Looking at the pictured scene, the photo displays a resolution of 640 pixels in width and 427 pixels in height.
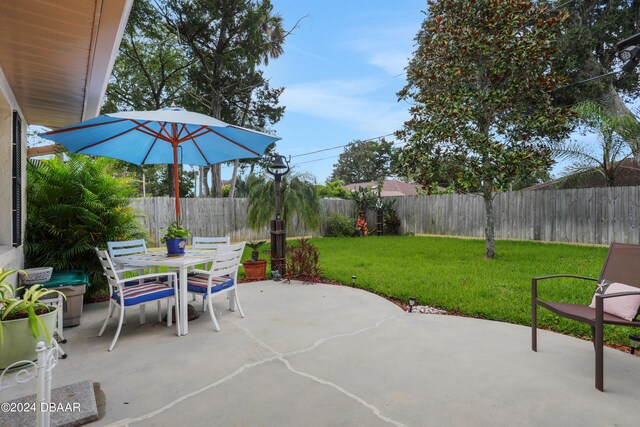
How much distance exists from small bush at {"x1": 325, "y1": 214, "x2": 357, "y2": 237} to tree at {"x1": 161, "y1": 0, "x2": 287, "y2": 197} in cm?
498

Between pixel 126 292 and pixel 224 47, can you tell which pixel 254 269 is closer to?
pixel 126 292

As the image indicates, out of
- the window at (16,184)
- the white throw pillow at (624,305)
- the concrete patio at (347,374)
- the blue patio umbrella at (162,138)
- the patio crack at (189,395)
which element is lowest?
the concrete patio at (347,374)

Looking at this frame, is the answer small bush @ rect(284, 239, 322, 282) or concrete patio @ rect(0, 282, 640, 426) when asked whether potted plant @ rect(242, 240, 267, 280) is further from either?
concrete patio @ rect(0, 282, 640, 426)

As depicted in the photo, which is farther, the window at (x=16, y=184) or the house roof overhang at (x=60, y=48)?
the window at (x=16, y=184)

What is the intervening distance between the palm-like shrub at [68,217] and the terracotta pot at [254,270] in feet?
6.38

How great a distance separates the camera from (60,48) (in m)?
2.55

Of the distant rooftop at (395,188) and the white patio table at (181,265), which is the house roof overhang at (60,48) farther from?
the distant rooftop at (395,188)

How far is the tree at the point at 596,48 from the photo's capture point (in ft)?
34.2

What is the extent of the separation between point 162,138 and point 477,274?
5.14 metres

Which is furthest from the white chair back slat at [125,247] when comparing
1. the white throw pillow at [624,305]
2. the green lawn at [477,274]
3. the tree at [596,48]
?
the tree at [596,48]

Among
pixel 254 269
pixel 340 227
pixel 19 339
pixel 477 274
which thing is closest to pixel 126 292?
pixel 19 339

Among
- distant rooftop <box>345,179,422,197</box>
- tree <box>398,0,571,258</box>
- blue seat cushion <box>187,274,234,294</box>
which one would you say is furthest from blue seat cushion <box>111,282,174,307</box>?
distant rooftop <box>345,179,422,197</box>

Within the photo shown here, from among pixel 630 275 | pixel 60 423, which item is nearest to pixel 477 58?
pixel 630 275

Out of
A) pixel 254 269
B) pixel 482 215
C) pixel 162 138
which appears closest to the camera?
pixel 162 138
